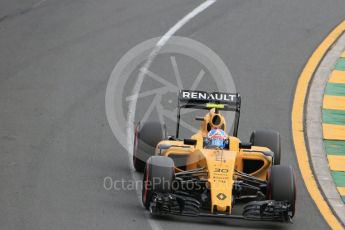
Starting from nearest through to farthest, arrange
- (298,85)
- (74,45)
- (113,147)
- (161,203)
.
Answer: (161,203), (113,147), (298,85), (74,45)

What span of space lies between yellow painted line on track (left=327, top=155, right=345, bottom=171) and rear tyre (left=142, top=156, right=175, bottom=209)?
3.91 metres

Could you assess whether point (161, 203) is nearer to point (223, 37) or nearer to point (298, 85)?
point (298, 85)

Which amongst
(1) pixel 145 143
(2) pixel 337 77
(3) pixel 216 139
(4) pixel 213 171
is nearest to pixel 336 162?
(3) pixel 216 139

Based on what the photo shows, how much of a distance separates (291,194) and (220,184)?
93cm

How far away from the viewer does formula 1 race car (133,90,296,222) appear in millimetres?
13664

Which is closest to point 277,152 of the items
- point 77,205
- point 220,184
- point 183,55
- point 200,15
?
point 220,184

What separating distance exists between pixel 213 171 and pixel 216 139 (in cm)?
92

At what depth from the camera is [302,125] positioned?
1889 centimetres

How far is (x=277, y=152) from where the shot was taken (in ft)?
51.4

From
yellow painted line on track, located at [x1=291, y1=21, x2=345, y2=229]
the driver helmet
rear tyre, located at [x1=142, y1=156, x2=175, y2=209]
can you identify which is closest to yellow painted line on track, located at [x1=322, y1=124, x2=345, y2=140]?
yellow painted line on track, located at [x1=291, y1=21, x2=345, y2=229]

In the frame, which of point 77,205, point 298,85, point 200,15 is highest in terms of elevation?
point 200,15

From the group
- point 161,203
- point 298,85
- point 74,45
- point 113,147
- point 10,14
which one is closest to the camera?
point 161,203

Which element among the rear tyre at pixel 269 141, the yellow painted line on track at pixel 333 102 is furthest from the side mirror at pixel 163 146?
the yellow painted line on track at pixel 333 102
